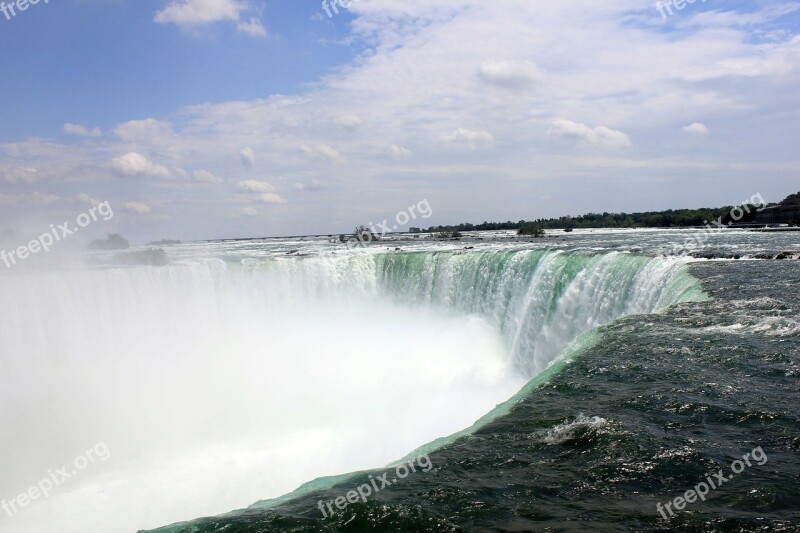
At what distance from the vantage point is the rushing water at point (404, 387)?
3.95 metres

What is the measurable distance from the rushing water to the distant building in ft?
125

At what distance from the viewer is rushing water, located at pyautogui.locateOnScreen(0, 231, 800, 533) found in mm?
3951

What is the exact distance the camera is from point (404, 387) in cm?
1539

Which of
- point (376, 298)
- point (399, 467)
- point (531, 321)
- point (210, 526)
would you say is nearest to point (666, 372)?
point (399, 467)

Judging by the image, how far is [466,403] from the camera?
1282cm

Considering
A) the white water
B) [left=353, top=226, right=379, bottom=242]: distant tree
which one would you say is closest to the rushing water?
the white water

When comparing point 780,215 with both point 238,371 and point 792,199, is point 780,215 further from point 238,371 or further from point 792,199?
point 238,371

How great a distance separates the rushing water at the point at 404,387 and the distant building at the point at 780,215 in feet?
125

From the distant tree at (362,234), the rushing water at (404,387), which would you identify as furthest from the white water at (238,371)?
the distant tree at (362,234)

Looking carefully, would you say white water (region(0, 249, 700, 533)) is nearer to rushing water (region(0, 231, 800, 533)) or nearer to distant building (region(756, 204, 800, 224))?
rushing water (region(0, 231, 800, 533))

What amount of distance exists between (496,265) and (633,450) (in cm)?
1481

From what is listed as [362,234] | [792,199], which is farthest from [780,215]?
[362,234]

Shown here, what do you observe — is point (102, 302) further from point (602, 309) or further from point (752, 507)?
point (752, 507)

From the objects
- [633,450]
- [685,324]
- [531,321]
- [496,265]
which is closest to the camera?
[633,450]
